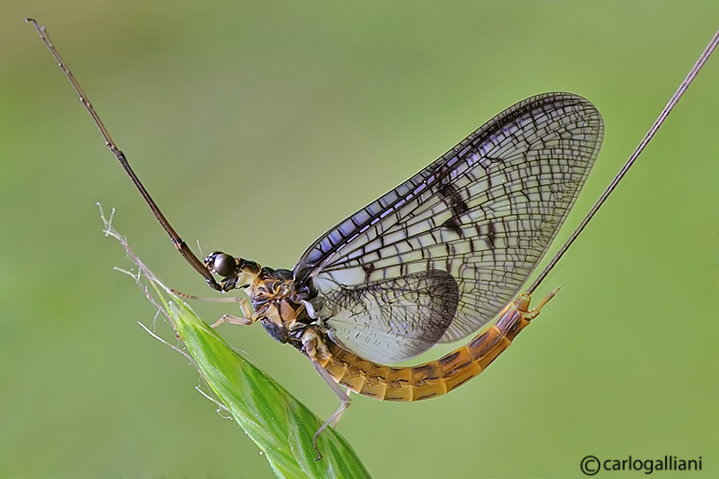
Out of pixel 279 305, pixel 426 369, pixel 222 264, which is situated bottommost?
pixel 426 369

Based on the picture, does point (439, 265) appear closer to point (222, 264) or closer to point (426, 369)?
point (426, 369)

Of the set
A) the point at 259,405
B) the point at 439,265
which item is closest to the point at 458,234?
the point at 439,265

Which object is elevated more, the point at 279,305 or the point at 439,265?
the point at 279,305

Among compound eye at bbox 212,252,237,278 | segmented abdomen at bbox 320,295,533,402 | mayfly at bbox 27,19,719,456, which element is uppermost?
compound eye at bbox 212,252,237,278

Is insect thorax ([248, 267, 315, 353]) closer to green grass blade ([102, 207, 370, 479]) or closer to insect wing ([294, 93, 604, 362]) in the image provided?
insect wing ([294, 93, 604, 362])

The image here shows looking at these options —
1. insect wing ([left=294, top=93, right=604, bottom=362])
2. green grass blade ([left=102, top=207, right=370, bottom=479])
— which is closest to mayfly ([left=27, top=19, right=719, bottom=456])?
insect wing ([left=294, top=93, right=604, bottom=362])

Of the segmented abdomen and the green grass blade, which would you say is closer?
the green grass blade

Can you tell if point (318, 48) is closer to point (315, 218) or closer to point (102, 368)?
point (315, 218)

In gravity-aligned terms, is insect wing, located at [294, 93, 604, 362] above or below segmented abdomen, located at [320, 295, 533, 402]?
above
